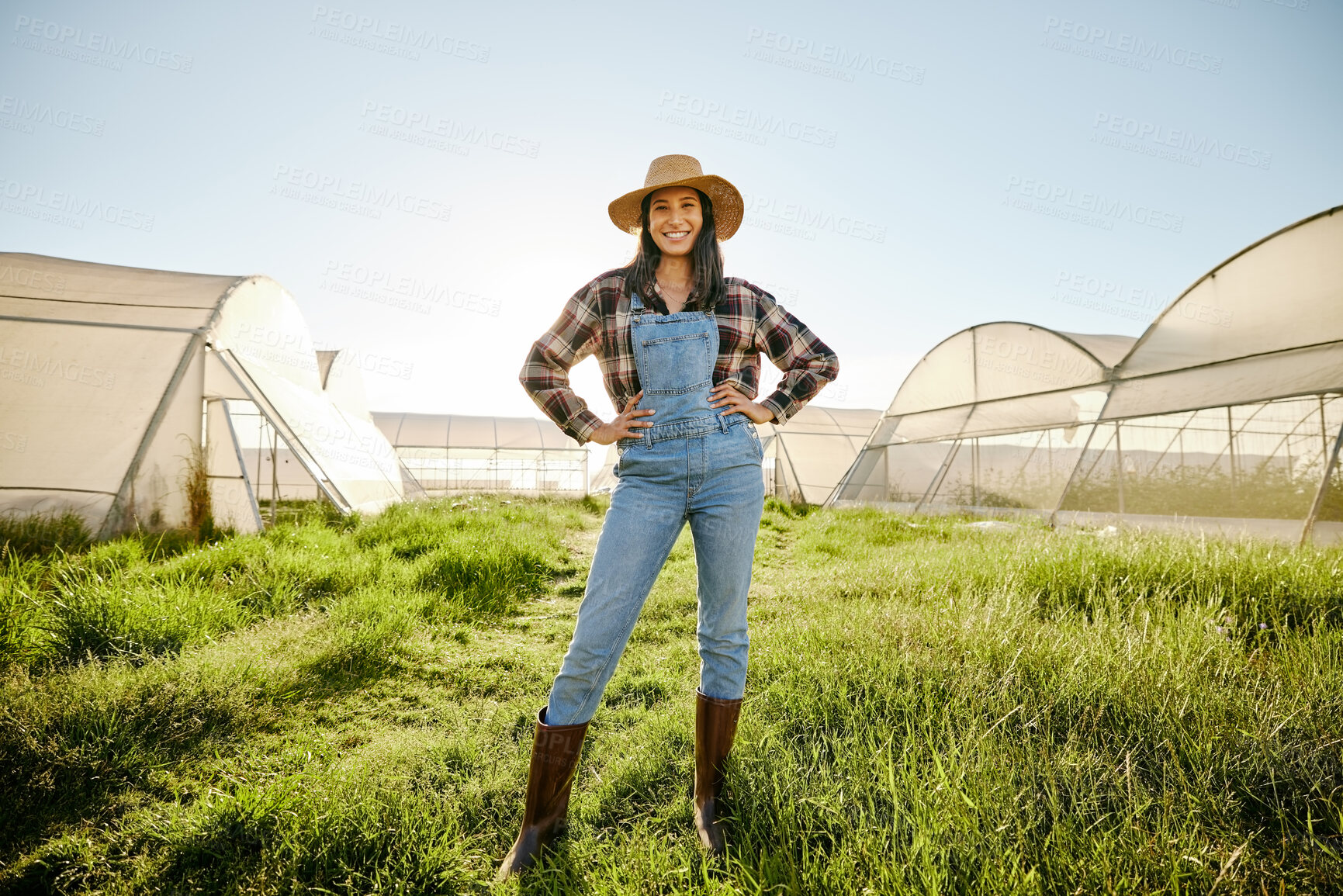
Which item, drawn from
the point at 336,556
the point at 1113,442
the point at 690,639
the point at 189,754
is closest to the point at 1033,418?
the point at 1113,442

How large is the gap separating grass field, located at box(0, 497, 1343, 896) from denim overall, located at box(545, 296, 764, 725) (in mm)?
386

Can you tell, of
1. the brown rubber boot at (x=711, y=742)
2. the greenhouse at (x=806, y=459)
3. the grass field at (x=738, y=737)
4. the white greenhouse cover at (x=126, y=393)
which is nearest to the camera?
the grass field at (x=738, y=737)

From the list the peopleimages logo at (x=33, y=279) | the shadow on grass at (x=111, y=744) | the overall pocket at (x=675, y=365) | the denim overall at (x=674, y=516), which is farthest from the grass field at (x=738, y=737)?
the peopleimages logo at (x=33, y=279)

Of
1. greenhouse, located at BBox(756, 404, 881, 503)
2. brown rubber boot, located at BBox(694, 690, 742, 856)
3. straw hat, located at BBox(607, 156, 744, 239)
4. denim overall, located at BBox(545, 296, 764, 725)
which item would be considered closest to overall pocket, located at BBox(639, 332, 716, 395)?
denim overall, located at BBox(545, 296, 764, 725)

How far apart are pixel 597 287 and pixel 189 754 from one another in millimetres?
2063

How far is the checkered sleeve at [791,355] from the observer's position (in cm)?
204

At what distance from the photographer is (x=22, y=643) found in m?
2.73

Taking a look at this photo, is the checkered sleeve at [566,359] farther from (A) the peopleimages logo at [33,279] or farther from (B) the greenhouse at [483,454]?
(B) the greenhouse at [483,454]

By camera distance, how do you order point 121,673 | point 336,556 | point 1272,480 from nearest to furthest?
point 121,673, point 336,556, point 1272,480

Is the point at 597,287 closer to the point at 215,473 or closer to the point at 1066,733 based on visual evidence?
the point at 1066,733

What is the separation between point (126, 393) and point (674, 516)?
7.25m

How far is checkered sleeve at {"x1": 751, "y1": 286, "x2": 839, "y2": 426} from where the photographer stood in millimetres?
2043

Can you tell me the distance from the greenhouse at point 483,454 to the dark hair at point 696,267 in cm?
2040

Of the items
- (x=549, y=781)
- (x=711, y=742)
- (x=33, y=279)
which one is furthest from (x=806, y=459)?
(x=549, y=781)
